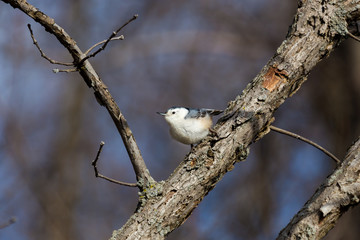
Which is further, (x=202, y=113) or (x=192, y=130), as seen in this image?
(x=202, y=113)

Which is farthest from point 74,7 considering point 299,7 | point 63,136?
point 299,7

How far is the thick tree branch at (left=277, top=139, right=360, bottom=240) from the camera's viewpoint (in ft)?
5.40

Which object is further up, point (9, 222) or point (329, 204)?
point (9, 222)

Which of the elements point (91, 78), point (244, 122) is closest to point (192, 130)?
point (244, 122)

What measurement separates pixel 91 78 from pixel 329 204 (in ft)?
3.30

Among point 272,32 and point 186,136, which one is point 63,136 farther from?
point 186,136

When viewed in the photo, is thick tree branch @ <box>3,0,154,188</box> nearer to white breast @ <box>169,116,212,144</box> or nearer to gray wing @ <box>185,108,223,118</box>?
white breast @ <box>169,116,212,144</box>

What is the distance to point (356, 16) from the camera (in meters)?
1.86

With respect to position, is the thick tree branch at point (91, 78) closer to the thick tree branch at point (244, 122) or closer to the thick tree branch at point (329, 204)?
the thick tree branch at point (244, 122)

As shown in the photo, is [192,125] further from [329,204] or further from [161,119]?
[161,119]

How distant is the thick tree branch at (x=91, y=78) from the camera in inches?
64.2

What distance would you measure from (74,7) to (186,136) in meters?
5.08

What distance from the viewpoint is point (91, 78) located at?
1.72m

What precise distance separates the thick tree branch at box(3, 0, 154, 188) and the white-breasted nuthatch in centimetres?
43
